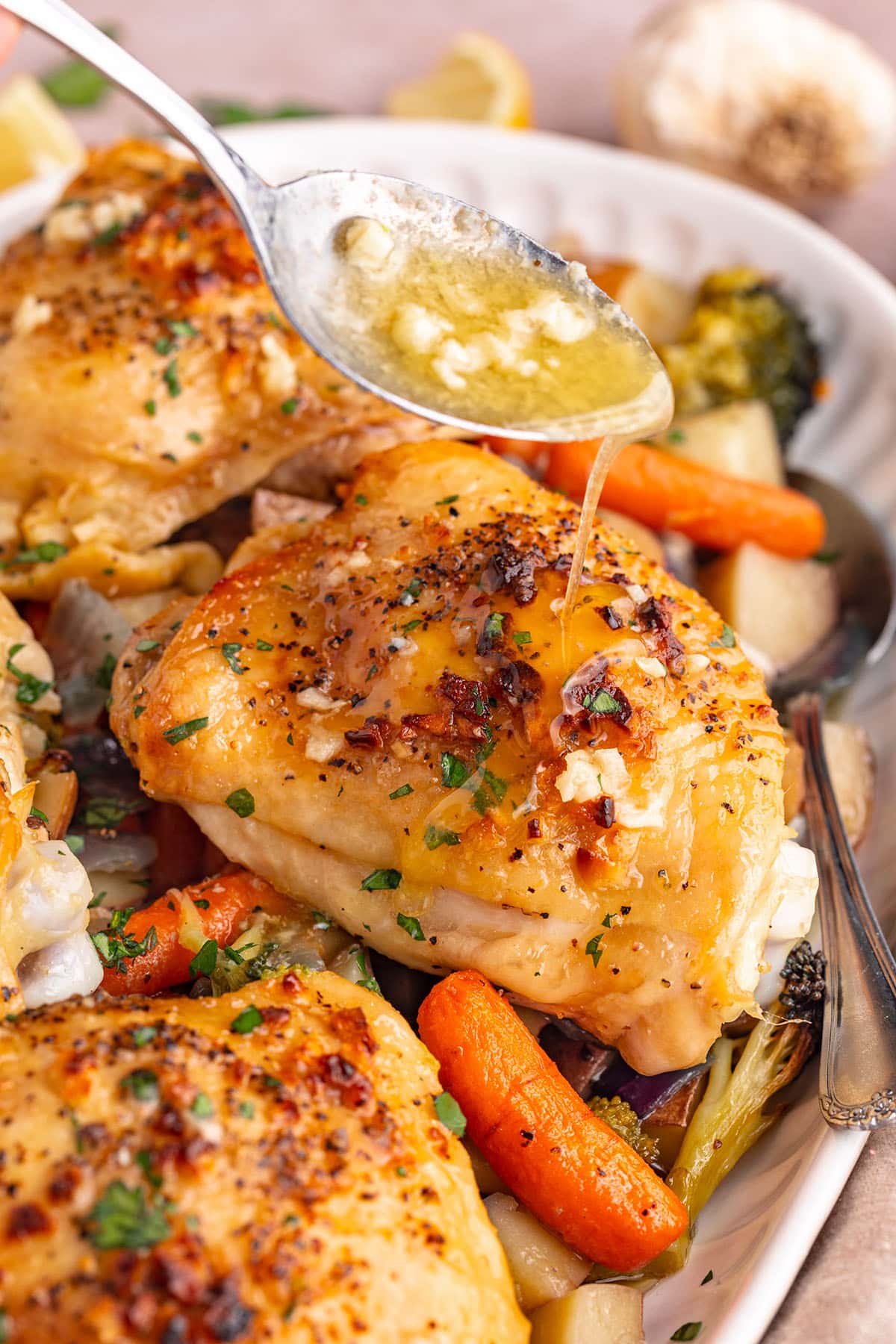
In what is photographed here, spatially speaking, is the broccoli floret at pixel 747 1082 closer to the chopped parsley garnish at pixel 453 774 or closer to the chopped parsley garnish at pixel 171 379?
the chopped parsley garnish at pixel 453 774

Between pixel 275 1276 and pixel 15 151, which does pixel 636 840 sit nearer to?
pixel 275 1276

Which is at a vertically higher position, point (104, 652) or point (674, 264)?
point (674, 264)

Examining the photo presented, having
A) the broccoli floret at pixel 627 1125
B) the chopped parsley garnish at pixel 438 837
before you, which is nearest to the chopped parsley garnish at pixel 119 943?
the chopped parsley garnish at pixel 438 837

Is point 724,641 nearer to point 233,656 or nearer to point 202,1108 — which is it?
point 233,656

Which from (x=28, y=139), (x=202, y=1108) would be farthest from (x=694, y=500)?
(x=28, y=139)

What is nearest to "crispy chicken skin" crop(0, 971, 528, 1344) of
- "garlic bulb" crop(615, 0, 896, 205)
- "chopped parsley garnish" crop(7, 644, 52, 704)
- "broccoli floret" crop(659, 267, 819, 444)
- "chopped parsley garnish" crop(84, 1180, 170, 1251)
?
"chopped parsley garnish" crop(84, 1180, 170, 1251)

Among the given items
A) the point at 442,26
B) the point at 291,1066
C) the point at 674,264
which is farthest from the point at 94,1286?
the point at 442,26
